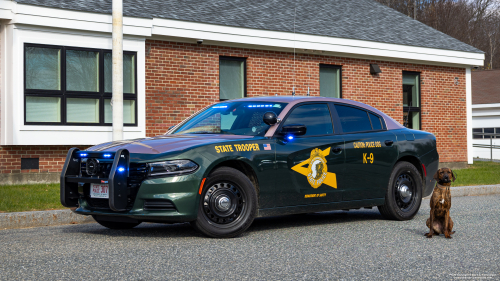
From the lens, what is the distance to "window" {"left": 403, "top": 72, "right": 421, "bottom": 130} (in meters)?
18.6

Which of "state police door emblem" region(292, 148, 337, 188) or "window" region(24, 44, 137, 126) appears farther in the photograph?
"window" region(24, 44, 137, 126)

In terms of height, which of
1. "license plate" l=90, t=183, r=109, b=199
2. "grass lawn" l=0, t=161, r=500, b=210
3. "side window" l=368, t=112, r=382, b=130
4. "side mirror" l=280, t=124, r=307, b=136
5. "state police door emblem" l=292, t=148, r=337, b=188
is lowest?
"grass lawn" l=0, t=161, r=500, b=210

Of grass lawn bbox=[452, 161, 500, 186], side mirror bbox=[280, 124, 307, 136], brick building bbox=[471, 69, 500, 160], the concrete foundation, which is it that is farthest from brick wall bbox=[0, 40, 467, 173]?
brick building bbox=[471, 69, 500, 160]

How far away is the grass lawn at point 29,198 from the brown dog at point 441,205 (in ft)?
16.6

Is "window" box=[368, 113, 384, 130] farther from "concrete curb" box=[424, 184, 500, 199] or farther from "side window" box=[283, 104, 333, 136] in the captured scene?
"concrete curb" box=[424, 184, 500, 199]

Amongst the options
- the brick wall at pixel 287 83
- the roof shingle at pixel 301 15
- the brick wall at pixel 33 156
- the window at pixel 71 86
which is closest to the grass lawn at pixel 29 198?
the brick wall at pixel 33 156

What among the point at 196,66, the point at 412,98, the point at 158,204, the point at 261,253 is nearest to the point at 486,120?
the point at 412,98

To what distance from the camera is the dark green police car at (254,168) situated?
19.4 ft

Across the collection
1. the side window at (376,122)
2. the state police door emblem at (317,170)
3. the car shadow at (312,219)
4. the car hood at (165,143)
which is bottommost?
the car shadow at (312,219)

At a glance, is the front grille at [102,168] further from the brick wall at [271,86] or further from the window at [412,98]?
the window at [412,98]

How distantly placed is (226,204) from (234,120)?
1312 millimetres

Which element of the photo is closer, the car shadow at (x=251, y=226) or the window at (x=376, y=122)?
the car shadow at (x=251, y=226)

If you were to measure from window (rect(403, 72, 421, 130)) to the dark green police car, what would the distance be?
1043 centimetres

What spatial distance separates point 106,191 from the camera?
6.04m
